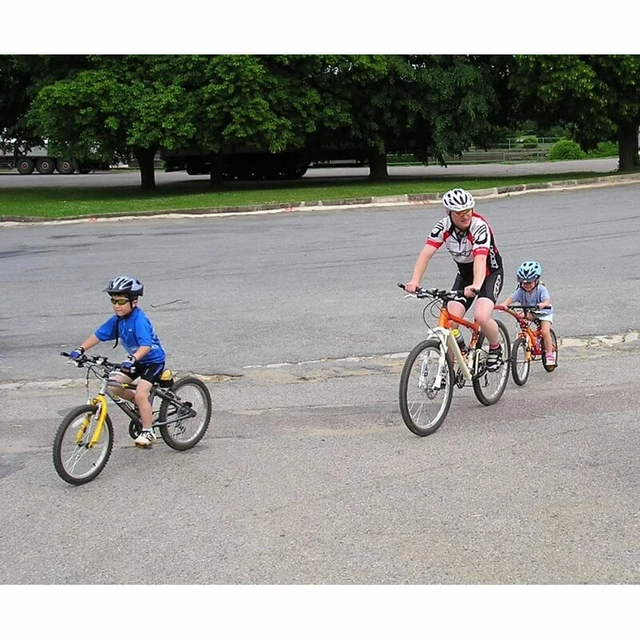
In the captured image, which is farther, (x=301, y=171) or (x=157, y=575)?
(x=301, y=171)

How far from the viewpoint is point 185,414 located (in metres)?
6.88

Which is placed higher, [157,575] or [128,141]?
[128,141]

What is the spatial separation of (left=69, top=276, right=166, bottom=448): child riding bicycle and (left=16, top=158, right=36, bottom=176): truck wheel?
54.9 meters

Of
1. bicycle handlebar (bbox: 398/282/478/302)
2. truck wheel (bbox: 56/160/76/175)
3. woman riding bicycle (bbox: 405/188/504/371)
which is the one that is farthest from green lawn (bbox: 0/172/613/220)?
truck wheel (bbox: 56/160/76/175)

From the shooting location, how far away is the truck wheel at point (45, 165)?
192ft

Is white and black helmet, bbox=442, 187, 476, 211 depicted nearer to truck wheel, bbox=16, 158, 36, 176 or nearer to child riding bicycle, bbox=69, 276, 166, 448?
child riding bicycle, bbox=69, 276, 166, 448

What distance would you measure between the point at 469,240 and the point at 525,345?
1.61 metres

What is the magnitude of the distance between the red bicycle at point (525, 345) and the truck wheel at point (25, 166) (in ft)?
176

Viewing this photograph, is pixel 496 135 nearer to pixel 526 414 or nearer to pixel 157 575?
pixel 526 414

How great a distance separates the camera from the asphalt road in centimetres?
474

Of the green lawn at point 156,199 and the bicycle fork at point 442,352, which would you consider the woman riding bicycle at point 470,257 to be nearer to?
the bicycle fork at point 442,352

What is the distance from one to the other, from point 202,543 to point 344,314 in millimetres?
6748

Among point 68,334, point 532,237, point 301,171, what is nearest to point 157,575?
point 68,334

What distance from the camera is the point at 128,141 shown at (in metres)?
30.6
